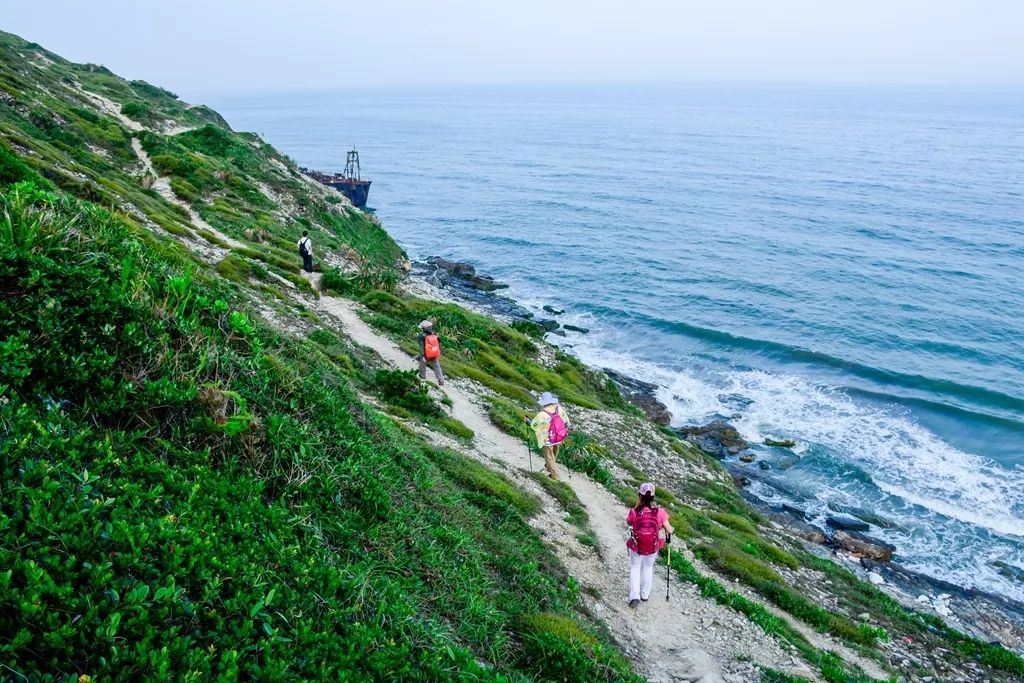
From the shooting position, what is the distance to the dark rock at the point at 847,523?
30.5 metres

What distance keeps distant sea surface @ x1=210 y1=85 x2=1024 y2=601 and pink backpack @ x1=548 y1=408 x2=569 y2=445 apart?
20116mm

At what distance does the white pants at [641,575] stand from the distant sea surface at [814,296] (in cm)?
→ 2168

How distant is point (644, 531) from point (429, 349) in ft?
40.9

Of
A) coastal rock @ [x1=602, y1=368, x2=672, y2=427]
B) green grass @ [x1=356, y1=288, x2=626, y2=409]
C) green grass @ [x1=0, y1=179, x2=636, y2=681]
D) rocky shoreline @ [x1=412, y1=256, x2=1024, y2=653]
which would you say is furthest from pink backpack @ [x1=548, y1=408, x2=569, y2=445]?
coastal rock @ [x1=602, y1=368, x2=672, y2=427]

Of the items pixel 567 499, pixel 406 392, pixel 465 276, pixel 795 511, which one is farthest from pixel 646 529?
pixel 465 276

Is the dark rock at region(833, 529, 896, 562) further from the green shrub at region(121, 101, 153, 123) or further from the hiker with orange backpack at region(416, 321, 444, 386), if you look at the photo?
the green shrub at region(121, 101, 153, 123)

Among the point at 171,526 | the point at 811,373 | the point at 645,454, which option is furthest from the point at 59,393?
the point at 811,373

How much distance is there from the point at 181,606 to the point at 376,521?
386cm

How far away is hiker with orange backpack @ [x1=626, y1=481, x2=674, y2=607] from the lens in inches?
501

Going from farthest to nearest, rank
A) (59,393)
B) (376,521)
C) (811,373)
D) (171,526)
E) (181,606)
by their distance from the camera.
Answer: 1. (811,373)
2. (376,521)
3. (59,393)
4. (171,526)
5. (181,606)

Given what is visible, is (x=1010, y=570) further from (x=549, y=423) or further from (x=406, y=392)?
(x=406, y=392)

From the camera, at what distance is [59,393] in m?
7.04

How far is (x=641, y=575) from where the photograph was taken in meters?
13.9

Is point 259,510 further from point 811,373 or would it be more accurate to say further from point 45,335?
point 811,373
